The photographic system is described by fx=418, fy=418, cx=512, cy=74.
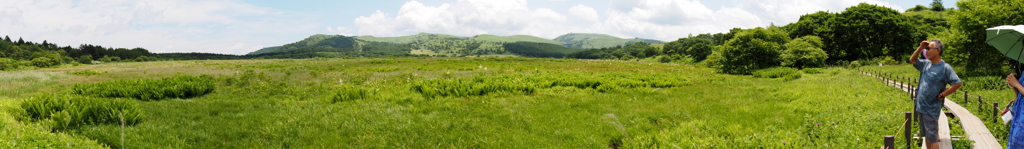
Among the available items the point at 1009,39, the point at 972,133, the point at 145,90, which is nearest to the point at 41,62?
the point at 145,90

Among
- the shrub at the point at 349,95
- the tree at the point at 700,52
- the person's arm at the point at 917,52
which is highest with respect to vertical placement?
the tree at the point at 700,52

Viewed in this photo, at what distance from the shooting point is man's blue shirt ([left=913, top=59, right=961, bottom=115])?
6.21 meters

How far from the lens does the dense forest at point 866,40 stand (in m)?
25.0

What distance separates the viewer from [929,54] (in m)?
6.27

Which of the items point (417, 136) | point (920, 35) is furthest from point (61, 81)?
point (920, 35)

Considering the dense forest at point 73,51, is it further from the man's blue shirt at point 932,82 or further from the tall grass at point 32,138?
the man's blue shirt at point 932,82

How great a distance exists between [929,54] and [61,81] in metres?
34.6

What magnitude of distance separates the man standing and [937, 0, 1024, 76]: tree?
26.0 metres

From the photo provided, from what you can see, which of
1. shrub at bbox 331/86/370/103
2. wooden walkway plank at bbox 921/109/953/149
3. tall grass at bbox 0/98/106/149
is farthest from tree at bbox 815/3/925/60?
tall grass at bbox 0/98/106/149

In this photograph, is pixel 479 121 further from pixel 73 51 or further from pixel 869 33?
pixel 73 51

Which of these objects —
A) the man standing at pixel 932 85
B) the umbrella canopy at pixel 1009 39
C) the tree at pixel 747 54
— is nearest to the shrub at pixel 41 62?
the man standing at pixel 932 85

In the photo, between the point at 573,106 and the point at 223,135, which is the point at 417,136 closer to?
the point at 223,135

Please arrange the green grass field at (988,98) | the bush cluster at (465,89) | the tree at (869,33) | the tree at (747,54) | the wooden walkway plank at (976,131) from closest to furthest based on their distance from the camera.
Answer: the wooden walkway plank at (976,131), the green grass field at (988,98), the bush cluster at (465,89), the tree at (747,54), the tree at (869,33)

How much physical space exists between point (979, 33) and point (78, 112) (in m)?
A: 41.3
